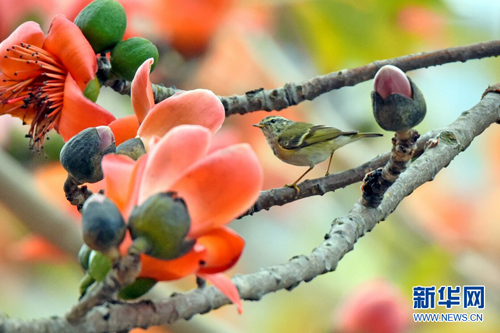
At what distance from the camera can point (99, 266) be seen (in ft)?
1.21

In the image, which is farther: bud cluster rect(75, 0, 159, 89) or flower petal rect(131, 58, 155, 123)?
bud cluster rect(75, 0, 159, 89)

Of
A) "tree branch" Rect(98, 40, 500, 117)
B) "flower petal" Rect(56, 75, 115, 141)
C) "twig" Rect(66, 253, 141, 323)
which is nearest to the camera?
"twig" Rect(66, 253, 141, 323)

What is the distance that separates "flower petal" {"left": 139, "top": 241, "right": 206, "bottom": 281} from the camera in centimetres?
36

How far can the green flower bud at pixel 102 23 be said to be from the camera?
0.64 meters

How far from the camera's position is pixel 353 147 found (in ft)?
4.82

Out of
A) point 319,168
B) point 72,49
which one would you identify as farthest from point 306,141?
point 72,49

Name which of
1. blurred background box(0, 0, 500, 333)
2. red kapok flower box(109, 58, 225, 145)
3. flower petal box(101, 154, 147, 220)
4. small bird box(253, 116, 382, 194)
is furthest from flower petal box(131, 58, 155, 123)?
small bird box(253, 116, 382, 194)

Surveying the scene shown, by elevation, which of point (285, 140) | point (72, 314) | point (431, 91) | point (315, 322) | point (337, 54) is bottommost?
point (72, 314)

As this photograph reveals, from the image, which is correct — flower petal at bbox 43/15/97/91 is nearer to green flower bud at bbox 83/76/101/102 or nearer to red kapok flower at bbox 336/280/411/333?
green flower bud at bbox 83/76/101/102

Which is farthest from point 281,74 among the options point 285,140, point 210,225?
point 210,225

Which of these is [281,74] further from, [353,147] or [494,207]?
[494,207]

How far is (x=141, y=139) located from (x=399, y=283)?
128 cm

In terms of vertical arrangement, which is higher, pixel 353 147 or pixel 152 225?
pixel 353 147

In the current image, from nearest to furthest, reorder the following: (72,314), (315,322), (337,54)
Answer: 1. (72,314)
2. (337,54)
3. (315,322)
